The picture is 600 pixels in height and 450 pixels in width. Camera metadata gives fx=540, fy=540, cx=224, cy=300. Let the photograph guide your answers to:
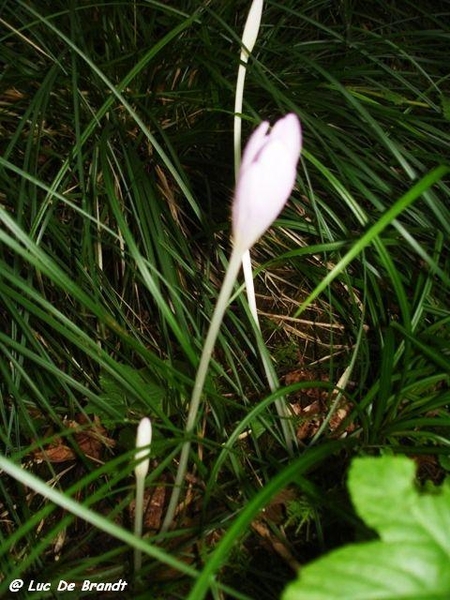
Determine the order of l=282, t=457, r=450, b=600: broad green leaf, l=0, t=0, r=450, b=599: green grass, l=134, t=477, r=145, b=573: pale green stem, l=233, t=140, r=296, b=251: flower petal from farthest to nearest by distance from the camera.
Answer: l=0, t=0, r=450, b=599: green grass, l=134, t=477, r=145, b=573: pale green stem, l=233, t=140, r=296, b=251: flower petal, l=282, t=457, r=450, b=600: broad green leaf

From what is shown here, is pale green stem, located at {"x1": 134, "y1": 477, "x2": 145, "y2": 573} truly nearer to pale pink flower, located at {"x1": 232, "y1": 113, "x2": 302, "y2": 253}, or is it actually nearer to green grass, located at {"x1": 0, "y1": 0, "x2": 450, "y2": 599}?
green grass, located at {"x1": 0, "y1": 0, "x2": 450, "y2": 599}

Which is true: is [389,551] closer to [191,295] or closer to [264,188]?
[264,188]

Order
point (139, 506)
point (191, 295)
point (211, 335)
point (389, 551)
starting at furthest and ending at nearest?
point (191, 295) < point (139, 506) < point (211, 335) < point (389, 551)

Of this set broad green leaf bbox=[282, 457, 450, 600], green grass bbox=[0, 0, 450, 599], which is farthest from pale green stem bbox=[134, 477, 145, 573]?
broad green leaf bbox=[282, 457, 450, 600]

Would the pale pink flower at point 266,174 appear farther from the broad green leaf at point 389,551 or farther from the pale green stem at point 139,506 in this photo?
the pale green stem at point 139,506

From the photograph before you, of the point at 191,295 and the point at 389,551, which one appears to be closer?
the point at 389,551

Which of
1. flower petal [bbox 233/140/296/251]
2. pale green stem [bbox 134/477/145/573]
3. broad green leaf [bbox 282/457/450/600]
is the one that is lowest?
pale green stem [bbox 134/477/145/573]

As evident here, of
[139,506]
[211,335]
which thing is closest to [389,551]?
[211,335]
